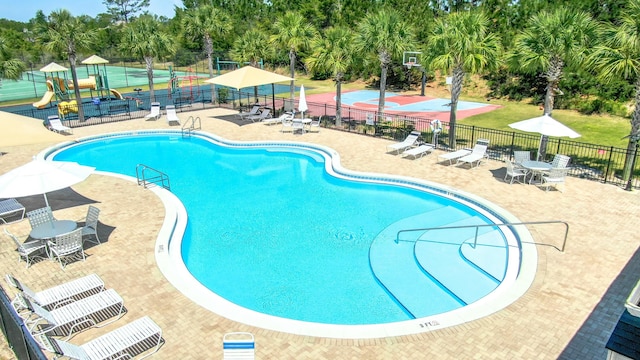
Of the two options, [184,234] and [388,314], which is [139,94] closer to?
[184,234]

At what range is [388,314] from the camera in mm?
9469

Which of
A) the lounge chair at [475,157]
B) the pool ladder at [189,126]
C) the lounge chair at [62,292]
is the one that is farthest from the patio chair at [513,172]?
the pool ladder at [189,126]

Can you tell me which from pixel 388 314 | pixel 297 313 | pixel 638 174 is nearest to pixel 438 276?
pixel 388 314

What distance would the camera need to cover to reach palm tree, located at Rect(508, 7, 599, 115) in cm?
1568

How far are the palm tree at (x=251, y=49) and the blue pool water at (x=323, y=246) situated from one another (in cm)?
1325

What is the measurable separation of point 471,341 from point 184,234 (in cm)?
832

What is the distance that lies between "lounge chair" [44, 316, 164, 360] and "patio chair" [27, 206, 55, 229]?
5.27 metres

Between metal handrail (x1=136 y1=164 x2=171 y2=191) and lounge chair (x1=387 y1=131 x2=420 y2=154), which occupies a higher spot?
lounge chair (x1=387 y1=131 x2=420 y2=154)

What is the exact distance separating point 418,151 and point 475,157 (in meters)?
2.48

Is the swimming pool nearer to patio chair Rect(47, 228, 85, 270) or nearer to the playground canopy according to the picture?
patio chair Rect(47, 228, 85, 270)

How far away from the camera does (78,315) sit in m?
7.87

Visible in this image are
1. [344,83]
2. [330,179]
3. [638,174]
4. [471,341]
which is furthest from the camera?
[344,83]

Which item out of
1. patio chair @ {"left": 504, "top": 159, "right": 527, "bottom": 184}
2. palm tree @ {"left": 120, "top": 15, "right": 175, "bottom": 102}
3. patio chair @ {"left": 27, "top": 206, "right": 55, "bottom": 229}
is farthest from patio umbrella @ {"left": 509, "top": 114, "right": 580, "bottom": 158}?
palm tree @ {"left": 120, "top": 15, "right": 175, "bottom": 102}

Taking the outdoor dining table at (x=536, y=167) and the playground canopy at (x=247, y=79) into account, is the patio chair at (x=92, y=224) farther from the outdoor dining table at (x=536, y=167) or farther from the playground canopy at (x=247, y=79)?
the playground canopy at (x=247, y=79)
